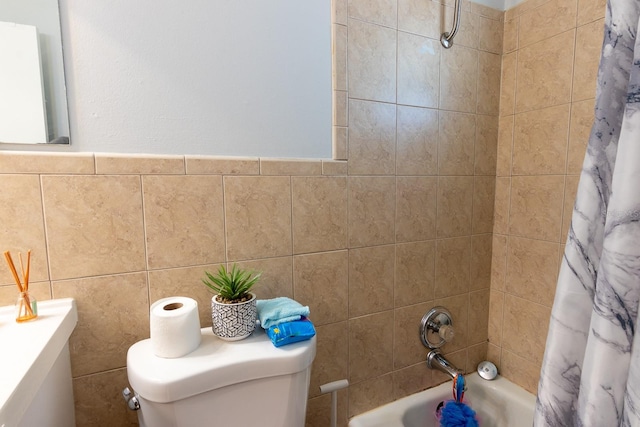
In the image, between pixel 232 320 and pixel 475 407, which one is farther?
pixel 475 407

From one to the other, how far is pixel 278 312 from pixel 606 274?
663 millimetres

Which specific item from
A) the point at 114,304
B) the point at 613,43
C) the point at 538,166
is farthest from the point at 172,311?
the point at 538,166

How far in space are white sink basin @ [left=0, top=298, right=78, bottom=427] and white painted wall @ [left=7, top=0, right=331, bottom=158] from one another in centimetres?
40

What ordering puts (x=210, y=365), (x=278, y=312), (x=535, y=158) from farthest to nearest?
(x=535, y=158) → (x=278, y=312) → (x=210, y=365)

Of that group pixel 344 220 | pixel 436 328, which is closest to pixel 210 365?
pixel 344 220

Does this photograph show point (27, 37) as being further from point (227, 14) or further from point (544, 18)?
point (544, 18)

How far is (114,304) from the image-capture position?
0.86 metres

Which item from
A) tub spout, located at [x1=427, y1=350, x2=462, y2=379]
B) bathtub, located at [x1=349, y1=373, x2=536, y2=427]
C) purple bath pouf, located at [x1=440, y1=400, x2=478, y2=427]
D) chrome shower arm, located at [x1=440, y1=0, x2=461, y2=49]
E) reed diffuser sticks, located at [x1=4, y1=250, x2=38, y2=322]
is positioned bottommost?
bathtub, located at [x1=349, y1=373, x2=536, y2=427]

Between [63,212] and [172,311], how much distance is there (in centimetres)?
37

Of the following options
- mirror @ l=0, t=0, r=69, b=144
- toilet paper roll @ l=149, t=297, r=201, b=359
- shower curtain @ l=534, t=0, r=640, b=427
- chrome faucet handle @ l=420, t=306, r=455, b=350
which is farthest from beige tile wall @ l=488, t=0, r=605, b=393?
mirror @ l=0, t=0, r=69, b=144

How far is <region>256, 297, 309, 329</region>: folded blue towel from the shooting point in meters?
0.83

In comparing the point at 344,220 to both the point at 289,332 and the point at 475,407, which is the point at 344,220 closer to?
the point at 289,332

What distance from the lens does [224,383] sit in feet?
2.39

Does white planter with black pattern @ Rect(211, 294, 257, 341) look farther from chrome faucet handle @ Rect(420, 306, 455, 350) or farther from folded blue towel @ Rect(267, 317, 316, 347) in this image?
chrome faucet handle @ Rect(420, 306, 455, 350)
